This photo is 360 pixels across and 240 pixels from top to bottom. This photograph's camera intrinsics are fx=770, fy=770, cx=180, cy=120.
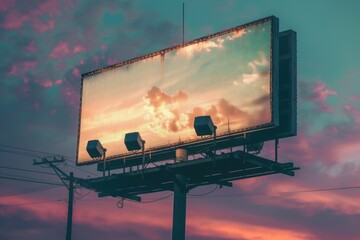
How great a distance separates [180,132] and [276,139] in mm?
4360

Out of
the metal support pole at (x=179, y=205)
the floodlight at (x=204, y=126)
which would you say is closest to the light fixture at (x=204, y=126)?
the floodlight at (x=204, y=126)

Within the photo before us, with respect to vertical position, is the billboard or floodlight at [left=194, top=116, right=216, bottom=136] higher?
the billboard

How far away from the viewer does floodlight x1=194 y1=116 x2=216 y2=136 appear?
29500mm

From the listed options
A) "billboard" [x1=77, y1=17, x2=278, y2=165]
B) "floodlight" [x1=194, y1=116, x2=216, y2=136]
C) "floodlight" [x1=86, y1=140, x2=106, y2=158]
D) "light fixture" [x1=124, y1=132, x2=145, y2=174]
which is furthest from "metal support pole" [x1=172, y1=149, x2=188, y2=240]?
"floodlight" [x1=86, y1=140, x2=106, y2=158]

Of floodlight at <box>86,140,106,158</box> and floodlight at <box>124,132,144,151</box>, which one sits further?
floodlight at <box>86,140,106,158</box>

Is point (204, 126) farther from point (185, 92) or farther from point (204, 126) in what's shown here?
point (185, 92)

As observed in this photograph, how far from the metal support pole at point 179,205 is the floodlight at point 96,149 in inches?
169

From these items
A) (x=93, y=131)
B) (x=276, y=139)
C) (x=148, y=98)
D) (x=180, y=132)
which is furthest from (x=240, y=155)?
(x=93, y=131)

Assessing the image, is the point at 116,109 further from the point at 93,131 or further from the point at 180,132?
the point at 180,132

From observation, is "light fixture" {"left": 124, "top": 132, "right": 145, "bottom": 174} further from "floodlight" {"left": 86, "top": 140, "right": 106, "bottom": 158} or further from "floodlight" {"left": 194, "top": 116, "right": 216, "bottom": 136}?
"floodlight" {"left": 194, "top": 116, "right": 216, "bottom": 136}

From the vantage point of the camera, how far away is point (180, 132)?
3145 cm

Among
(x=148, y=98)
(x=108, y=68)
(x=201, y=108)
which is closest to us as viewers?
(x=201, y=108)

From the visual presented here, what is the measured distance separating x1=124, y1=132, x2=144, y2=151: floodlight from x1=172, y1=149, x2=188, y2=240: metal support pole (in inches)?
70.1

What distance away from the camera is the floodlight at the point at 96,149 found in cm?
3431
